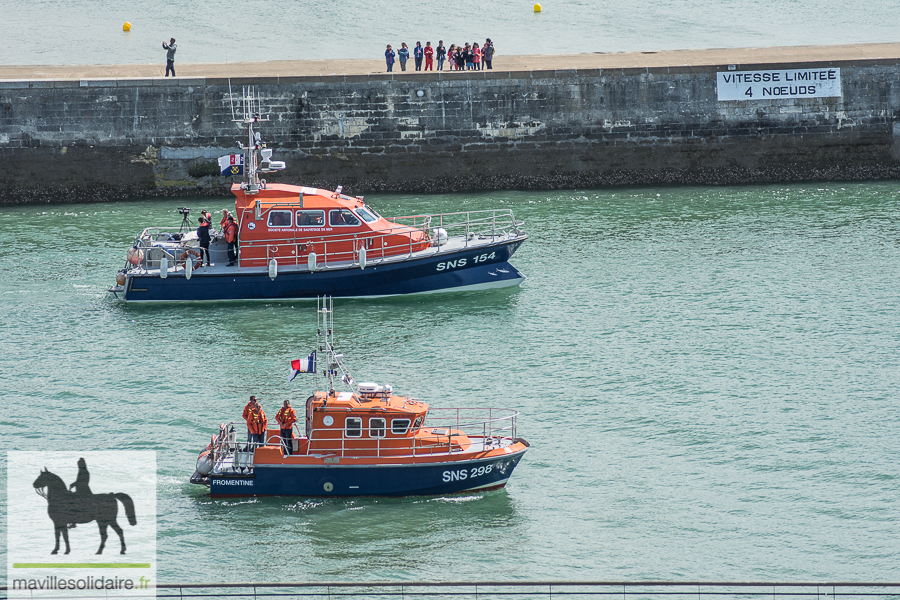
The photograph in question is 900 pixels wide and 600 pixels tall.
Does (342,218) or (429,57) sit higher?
(429,57)

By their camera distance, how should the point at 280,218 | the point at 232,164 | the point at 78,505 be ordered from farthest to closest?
the point at 232,164
the point at 280,218
the point at 78,505

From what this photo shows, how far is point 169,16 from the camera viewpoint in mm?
58719

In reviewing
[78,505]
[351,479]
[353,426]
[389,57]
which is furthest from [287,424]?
[389,57]

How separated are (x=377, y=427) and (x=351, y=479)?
3.35ft

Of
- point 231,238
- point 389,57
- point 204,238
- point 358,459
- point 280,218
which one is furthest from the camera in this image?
point 389,57

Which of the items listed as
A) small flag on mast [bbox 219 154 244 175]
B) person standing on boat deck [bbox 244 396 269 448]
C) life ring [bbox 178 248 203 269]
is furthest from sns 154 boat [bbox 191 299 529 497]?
small flag on mast [bbox 219 154 244 175]

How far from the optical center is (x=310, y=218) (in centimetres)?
3038

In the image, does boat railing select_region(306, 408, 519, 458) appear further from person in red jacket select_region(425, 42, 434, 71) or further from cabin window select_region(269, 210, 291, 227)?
person in red jacket select_region(425, 42, 434, 71)

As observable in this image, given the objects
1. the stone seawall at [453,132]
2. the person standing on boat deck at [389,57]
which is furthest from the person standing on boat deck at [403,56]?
the stone seawall at [453,132]

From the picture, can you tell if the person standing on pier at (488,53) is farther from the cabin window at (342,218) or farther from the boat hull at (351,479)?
the boat hull at (351,479)

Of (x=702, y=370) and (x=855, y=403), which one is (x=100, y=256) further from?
(x=855, y=403)

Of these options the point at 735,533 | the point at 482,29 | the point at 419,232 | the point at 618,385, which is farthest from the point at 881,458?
the point at 482,29

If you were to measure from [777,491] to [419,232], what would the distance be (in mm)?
14161

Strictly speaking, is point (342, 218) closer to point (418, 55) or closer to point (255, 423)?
point (255, 423)
